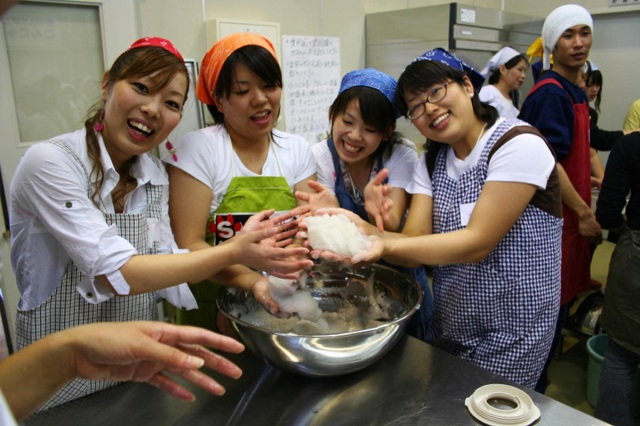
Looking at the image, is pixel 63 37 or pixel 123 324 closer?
pixel 123 324

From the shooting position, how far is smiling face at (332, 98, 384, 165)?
56.7 inches

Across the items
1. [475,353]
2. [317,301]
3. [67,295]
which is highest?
[67,295]

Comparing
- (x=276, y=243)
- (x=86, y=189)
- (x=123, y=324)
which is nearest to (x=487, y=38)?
(x=276, y=243)

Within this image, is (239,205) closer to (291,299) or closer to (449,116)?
(291,299)

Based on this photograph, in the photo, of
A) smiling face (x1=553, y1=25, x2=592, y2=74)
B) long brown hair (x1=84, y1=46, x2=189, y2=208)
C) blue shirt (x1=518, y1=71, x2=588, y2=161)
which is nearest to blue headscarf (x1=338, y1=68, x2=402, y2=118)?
long brown hair (x1=84, y1=46, x2=189, y2=208)

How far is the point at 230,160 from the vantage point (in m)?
1.35

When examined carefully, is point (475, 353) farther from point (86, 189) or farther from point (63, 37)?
point (63, 37)

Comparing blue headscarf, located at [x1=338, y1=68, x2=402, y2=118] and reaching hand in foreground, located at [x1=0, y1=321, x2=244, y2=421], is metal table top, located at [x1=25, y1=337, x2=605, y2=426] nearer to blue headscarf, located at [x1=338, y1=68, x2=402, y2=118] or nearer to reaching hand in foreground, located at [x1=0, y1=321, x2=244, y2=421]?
reaching hand in foreground, located at [x1=0, y1=321, x2=244, y2=421]

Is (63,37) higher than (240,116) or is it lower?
higher

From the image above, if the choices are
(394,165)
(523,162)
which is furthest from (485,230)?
(394,165)

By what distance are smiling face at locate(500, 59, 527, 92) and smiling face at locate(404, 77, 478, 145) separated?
233 cm

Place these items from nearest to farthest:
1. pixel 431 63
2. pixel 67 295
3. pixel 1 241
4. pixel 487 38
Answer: pixel 67 295 < pixel 431 63 < pixel 1 241 < pixel 487 38

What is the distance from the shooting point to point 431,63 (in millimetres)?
1311

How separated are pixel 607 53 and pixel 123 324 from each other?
4.81m
